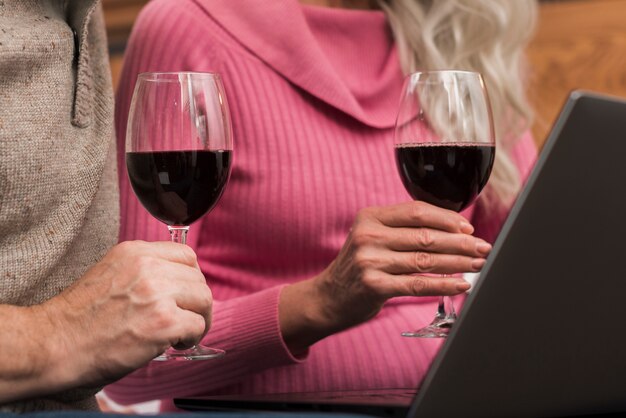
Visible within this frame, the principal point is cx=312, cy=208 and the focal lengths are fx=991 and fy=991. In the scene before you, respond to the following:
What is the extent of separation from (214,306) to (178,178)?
1.34ft

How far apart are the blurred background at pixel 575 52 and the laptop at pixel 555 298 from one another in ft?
5.79

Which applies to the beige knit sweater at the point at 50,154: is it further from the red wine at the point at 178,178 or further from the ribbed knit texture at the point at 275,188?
the ribbed knit texture at the point at 275,188

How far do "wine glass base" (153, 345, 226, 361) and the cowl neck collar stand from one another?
1.93ft

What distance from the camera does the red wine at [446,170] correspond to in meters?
1.02

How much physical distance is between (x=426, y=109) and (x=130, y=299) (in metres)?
0.36

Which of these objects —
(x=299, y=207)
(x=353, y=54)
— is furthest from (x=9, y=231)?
(x=353, y=54)

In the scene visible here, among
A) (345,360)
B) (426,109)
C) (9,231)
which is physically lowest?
(345,360)

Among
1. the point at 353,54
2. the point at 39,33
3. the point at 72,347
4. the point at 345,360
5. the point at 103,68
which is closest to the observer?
the point at 72,347

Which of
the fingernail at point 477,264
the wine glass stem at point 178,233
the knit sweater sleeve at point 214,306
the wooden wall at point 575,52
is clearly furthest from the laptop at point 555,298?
the wooden wall at point 575,52

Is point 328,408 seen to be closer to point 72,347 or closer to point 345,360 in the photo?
point 72,347

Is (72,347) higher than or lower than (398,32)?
lower

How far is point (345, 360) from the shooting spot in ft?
4.40

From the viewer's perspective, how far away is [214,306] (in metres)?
1.30

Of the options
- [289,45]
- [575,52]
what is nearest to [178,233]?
[289,45]
